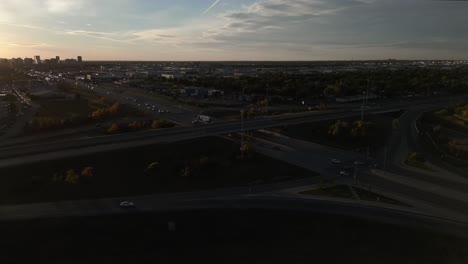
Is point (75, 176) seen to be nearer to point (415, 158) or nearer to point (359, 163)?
point (359, 163)

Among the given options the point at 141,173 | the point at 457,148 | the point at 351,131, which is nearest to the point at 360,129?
the point at 351,131

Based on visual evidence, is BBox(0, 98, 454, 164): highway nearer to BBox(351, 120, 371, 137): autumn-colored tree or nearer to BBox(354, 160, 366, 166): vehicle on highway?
BBox(351, 120, 371, 137): autumn-colored tree

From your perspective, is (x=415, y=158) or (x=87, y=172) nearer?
(x=87, y=172)

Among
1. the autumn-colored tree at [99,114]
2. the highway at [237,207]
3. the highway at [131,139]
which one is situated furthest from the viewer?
the autumn-colored tree at [99,114]

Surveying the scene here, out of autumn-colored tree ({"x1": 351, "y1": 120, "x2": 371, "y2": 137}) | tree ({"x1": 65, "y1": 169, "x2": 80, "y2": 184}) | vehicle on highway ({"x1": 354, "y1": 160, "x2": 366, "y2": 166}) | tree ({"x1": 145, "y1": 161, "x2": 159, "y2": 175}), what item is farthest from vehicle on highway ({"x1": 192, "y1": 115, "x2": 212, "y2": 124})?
tree ({"x1": 65, "y1": 169, "x2": 80, "y2": 184})

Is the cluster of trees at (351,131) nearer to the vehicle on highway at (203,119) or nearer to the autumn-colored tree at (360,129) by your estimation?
the autumn-colored tree at (360,129)

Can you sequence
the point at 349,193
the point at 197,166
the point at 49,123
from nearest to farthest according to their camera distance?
the point at 349,193 → the point at 197,166 → the point at 49,123

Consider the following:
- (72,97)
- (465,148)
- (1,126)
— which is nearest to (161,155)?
(1,126)

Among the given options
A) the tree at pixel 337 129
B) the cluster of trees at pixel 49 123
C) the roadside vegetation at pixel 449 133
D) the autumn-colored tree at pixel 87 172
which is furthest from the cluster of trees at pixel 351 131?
the cluster of trees at pixel 49 123
